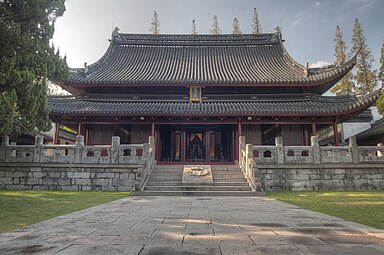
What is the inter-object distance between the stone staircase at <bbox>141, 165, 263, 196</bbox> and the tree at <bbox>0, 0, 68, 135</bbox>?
545 centimetres

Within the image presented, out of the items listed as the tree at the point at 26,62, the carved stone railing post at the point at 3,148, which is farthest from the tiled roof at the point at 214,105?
the tree at the point at 26,62

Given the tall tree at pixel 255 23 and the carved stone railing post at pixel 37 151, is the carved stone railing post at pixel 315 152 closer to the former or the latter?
the carved stone railing post at pixel 37 151

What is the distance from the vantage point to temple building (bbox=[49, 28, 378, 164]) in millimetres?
16688

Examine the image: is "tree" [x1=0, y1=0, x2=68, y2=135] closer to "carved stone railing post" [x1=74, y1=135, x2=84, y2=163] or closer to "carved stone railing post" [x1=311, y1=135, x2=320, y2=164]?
"carved stone railing post" [x1=74, y1=135, x2=84, y2=163]

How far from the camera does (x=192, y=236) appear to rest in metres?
3.76

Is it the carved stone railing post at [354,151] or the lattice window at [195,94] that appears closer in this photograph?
the carved stone railing post at [354,151]

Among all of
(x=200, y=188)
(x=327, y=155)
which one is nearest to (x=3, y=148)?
(x=200, y=188)

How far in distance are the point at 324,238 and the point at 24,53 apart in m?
9.04

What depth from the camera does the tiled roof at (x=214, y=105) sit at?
16.2 m

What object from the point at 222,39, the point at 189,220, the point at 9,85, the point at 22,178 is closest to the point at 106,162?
the point at 22,178

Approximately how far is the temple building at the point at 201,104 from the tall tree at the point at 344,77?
1282cm

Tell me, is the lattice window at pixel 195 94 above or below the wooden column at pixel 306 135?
above

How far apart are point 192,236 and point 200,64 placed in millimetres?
20050

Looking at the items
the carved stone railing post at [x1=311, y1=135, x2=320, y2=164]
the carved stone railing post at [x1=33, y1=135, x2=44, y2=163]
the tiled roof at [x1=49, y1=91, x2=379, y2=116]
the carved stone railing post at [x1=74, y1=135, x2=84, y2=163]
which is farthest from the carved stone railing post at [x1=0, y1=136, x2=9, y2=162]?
the carved stone railing post at [x1=311, y1=135, x2=320, y2=164]
